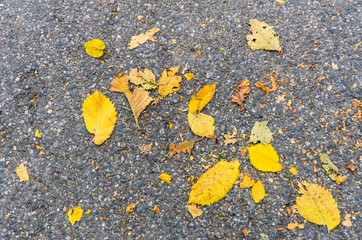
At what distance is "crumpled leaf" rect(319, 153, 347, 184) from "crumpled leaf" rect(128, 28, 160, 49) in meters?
1.49

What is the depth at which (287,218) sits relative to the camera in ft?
5.52

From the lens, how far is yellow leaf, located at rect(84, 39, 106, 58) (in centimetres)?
207

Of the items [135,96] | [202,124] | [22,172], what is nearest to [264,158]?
[202,124]

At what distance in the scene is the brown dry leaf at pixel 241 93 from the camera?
6.26 ft

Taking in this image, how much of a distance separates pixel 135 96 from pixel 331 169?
Answer: 1.43 m

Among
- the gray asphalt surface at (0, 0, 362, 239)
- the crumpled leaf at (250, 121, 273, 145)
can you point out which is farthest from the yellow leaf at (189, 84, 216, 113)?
the crumpled leaf at (250, 121, 273, 145)

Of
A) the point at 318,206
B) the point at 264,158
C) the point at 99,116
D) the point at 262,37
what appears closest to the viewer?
the point at 318,206

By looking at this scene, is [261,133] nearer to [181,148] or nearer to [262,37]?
[181,148]

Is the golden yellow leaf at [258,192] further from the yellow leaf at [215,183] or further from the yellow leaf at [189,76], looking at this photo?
the yellow leaf at [189,76]

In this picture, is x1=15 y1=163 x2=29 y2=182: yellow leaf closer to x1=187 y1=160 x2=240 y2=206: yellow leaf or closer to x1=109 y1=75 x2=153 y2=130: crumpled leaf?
x1=109 y1=75 x2=153 y2=130: crumpled leaf

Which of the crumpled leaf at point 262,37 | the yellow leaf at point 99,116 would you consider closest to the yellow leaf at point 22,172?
the yellow leaf at point 99,116

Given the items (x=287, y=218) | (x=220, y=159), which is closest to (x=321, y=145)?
(x=287, y=218)

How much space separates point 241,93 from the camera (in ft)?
6.31

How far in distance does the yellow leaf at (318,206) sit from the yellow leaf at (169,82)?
43.1 inches
